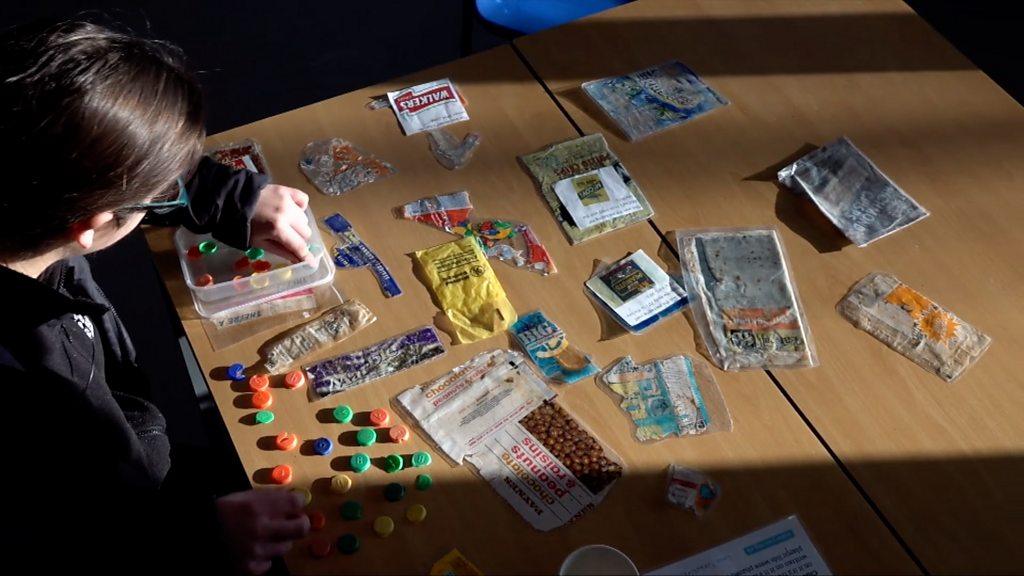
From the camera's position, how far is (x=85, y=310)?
1.24 meters

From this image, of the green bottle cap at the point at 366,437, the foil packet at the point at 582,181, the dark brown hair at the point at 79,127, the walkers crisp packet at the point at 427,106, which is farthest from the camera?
the walkers crisp packet at the point at 427,106

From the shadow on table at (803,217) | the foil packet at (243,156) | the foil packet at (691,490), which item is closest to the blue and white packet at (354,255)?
the foil packet at (243,156)

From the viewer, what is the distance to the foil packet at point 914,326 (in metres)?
1.46

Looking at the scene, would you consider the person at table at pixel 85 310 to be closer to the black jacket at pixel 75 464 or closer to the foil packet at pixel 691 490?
the black jacket at pixel 75 464

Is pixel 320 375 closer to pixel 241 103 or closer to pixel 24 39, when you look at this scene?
pixel 24 39

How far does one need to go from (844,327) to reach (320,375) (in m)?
0.78

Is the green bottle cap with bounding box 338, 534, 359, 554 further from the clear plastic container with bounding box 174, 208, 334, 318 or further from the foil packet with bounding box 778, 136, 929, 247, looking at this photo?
the foil packet with bounding box 778, 136, 929, 247

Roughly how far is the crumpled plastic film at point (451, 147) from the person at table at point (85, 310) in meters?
0.47

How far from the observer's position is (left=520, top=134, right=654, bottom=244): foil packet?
160cm

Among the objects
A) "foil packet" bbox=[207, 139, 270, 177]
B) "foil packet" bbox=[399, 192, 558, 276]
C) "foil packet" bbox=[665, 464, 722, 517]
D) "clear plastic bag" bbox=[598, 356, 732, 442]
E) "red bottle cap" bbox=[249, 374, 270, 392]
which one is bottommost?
"foil packet" bbox=[665, 464, 722, 517]

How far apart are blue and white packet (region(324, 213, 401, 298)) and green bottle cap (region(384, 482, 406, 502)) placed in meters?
0.33

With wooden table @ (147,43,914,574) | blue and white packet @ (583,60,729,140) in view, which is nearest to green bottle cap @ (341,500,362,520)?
wooden table @ (147,43,914,574)

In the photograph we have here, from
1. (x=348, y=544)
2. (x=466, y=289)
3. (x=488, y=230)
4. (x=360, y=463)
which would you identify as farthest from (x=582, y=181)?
(x=348, y=544)

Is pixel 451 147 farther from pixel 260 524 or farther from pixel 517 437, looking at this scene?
pixel 260 524
